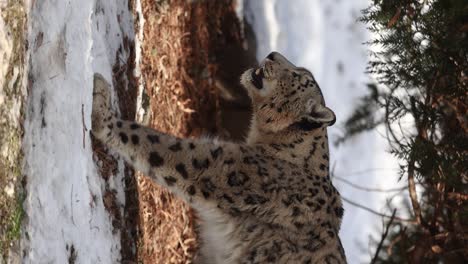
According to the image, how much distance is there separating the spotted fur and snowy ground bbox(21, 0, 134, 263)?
179mm

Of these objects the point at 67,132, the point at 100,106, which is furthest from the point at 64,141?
the point at 100,106

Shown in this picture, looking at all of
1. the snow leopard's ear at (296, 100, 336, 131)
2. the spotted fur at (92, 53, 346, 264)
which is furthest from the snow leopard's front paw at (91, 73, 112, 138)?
the snow leopard's ear at (296, 100, 336, 131)

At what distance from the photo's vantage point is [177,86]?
5.89 m

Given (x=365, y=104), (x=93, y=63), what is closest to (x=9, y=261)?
(x=93, y=63)

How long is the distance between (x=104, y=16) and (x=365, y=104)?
Answer: 2.33 m

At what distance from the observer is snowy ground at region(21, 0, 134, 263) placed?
10.7 feet

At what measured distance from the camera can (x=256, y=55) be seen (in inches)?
248

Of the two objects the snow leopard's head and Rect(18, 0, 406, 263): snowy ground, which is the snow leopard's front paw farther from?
the snow leopard's head

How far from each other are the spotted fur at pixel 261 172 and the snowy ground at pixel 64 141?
179mm

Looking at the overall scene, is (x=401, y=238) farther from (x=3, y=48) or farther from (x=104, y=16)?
(x=3, y=48)

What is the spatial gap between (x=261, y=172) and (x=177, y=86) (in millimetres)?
1957

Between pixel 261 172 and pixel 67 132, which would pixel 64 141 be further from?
pixel 261 172

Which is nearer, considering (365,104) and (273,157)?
(273,157)

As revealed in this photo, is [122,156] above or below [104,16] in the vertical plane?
below
